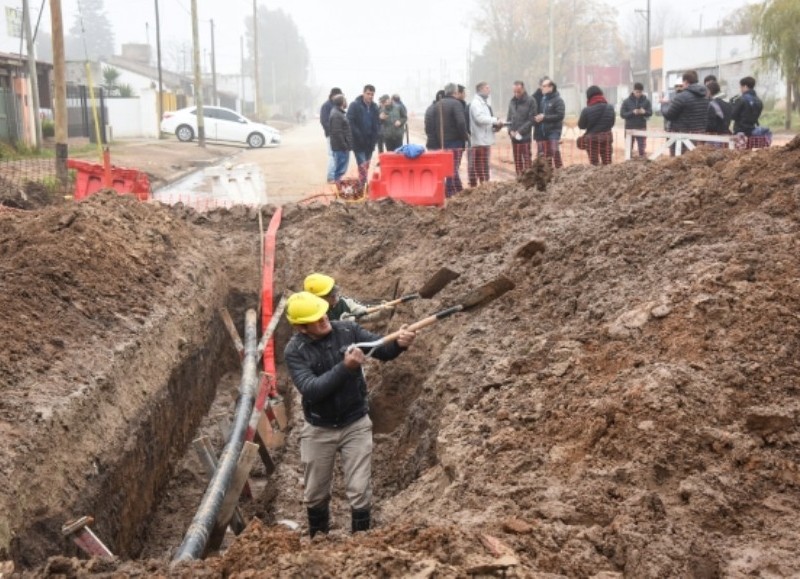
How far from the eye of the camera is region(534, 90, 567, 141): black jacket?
15.5 metres

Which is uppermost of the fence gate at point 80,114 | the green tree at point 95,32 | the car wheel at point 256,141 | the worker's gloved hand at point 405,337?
the green tree at point 95,32

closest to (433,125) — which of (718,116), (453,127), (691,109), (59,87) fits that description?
(453,127)

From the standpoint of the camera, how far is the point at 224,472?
278 inches

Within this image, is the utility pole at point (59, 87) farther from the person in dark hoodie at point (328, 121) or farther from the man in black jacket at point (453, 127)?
the man in black jacket at point (453, 127)

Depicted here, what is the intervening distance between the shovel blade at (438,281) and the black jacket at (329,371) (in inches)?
117

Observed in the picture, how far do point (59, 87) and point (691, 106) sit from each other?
10.9 metres

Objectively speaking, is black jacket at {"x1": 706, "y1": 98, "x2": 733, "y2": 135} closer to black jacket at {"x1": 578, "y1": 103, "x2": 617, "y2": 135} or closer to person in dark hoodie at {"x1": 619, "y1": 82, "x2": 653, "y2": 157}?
black jacket at {"x1": 578, "y1": 103, "x2": 617, "y2": 135}

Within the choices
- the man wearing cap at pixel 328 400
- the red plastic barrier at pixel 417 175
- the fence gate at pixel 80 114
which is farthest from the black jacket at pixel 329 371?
the fence gate at pixel 80 114

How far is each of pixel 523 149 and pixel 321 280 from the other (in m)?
9.62

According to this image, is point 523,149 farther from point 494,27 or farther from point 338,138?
point 494,27

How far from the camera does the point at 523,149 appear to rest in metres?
16.5

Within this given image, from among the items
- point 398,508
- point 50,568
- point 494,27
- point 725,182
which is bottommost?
point 398,508

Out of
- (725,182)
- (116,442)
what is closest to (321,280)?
(116,442)

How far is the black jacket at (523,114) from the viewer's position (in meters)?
15.7
